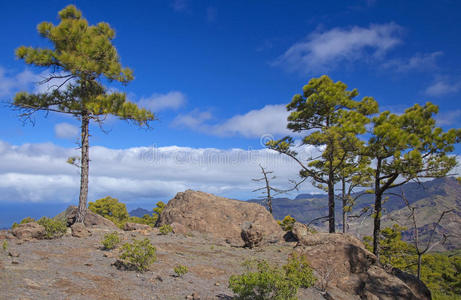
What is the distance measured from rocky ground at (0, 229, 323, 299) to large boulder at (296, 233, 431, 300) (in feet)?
4.51

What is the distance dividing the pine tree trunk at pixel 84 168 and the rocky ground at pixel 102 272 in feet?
8.77

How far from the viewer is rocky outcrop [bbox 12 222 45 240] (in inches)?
472

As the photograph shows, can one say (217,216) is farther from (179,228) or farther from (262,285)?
(262,285)

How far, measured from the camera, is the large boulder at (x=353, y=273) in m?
11.2

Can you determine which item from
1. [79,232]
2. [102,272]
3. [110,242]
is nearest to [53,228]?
[79,232]

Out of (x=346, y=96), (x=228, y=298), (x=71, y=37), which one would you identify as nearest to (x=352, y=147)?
(x=346, y=96)

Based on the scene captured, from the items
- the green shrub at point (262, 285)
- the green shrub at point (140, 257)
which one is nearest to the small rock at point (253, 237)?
the green shrub at point (140, 257)

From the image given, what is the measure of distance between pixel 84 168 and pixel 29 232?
13.7ft

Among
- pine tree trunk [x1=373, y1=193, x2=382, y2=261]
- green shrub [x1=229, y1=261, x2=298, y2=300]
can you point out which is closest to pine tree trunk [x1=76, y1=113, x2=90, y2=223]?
green shrub [x1=229, y1=261, x2=298, y2=300]

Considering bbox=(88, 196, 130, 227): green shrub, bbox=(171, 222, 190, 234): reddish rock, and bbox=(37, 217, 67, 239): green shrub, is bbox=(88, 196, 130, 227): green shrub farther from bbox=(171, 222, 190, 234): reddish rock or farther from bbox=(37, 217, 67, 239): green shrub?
bbox=(37, 217, 67, 239): green shrub

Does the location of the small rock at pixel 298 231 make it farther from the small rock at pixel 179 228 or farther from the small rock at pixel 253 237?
the small rock at pixel 179 228

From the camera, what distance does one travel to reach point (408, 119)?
13766 mm

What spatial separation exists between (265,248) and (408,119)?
30.5 ft

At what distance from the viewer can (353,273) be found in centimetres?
1185
